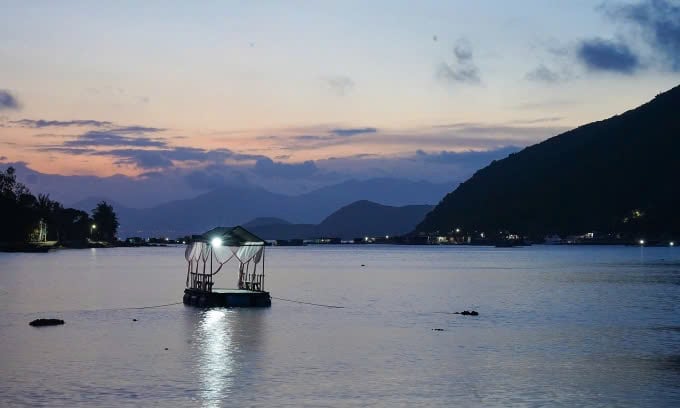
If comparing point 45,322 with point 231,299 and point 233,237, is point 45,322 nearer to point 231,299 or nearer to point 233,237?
point 231,299

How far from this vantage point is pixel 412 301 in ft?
289

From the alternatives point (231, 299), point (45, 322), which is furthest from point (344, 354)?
point (231, 299)

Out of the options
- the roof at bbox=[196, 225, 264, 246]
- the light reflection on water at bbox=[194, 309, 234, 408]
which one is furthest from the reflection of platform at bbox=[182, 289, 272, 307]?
the light reflection on water at bbox=[194, 309, 234, 408]

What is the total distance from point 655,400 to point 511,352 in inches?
567

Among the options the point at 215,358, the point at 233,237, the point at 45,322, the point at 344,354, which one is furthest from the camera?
the point at 233,237

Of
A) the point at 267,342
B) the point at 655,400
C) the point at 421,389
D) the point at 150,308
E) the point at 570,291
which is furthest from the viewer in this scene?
the point at 570,291

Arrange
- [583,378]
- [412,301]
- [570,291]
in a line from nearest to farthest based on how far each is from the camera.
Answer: [583,378] < [412,301] < [570,291]

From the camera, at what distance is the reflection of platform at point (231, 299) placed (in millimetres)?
71000

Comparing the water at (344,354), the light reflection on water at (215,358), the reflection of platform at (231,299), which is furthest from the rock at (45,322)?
the reflection of platform at (231,299)

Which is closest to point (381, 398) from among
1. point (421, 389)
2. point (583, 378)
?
point (421, 389)

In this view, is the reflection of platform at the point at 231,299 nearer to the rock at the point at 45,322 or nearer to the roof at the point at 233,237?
the roof at the point at 233,237

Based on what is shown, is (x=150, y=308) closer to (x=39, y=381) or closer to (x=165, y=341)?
(x=165, y=341)

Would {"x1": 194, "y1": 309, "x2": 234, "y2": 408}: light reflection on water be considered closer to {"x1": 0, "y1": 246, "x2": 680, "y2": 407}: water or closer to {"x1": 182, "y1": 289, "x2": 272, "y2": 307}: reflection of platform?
{"x1": 0, "y1": 246, "x2": 680, "y2": 407}: water

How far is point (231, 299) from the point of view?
70938 millimetres
